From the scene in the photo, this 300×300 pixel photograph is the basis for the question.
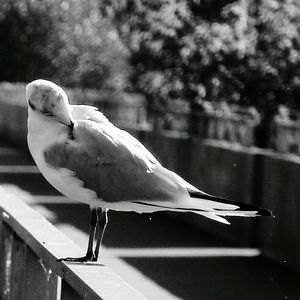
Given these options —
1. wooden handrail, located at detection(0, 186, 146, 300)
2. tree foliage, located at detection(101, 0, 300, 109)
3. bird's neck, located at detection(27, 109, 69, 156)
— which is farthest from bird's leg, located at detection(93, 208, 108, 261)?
tree foliage, located at detection(101, 0, 300, 109)

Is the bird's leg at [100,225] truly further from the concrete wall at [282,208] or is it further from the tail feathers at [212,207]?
the concrete wall at [282,208]

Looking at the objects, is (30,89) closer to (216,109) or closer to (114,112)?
(216,109)

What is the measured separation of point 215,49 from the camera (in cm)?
1565

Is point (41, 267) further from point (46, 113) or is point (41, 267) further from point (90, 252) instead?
point (46, 113)

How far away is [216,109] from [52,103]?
1213cm

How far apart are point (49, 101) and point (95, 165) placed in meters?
A: 0.52

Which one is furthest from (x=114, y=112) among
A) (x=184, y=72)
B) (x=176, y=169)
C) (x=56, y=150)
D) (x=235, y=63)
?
(x=56, y=150)

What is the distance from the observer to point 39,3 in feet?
105

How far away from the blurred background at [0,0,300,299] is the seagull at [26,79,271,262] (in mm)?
3420

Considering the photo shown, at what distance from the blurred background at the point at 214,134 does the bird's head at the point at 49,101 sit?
392 centimetres

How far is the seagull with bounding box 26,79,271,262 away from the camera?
4824 millimetres

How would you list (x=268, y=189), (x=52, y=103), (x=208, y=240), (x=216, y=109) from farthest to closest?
(x=216, y=109) → (x=208, y=240) → (x=268, y=189) → (x=52, y=103)

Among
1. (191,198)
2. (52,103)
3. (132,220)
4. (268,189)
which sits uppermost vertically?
(52,103)

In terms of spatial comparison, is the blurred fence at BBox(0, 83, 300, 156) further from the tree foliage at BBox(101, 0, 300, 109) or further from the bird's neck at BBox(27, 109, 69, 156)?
the bird's neck at BBox(27, 109, 69, 156)
